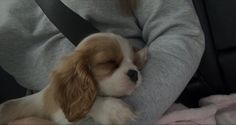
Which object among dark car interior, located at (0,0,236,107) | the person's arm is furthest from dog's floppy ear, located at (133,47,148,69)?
dark car interior, located at (0,0,236,107)

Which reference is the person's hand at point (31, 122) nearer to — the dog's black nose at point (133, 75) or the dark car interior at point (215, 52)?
the dog's black nose at point (133, 75)

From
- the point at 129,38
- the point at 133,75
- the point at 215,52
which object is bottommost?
the point at 215,52

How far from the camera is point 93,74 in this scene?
4.40 ft

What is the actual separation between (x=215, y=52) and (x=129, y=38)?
13.5 inches

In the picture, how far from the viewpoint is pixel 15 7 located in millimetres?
1680

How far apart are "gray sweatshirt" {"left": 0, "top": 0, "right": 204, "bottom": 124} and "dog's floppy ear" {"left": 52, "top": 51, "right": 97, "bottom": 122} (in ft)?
0.59

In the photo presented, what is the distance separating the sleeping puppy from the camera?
1316 millimetres

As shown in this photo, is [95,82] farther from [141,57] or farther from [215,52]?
[215,52]

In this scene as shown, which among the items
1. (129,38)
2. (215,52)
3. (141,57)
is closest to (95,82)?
(141,57)

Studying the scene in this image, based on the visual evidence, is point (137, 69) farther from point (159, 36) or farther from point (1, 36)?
point (1, 36)

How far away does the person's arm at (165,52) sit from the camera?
4.71ft

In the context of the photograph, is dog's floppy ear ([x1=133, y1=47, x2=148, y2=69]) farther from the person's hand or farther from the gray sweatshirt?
the person's hand

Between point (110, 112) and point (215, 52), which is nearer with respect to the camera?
point (110, 112)

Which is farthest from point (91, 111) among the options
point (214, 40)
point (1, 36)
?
point (214, 40)
